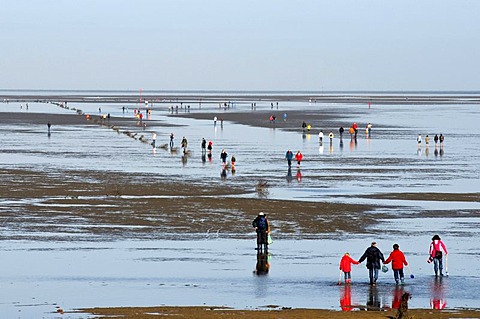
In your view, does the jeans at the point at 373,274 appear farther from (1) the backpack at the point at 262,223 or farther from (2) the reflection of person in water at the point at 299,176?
(2) the reflection of person in water at the point at 299,176

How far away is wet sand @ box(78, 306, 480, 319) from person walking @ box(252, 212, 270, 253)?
28.1ft

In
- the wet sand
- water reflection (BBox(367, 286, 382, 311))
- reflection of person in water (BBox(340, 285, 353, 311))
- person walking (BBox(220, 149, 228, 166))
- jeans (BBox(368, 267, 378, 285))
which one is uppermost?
person walking (BBox(220, 149, 228, 166))

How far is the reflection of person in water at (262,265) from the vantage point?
28.6 m

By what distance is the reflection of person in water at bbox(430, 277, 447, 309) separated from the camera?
2394cm

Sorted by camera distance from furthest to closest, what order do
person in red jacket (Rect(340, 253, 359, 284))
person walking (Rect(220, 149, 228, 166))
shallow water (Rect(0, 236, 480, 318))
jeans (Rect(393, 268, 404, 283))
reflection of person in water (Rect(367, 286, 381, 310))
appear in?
person walking (Rect(220, 149, 228, 166)) < jeans (Rect(393, 268, 404, 283)) < person in red jacket (Rect(340, 253, 359, 284)) < shallow water (Rect(0, 236, 480, 318)) < reflection of person in water (Rect(367, 286, 381, 310))

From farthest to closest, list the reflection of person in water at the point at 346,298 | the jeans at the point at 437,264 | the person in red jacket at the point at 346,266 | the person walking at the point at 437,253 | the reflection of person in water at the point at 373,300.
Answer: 1. the jeans at the point at 437,264
2. the person walking at the point at 437,253
3. the person in red jacket at the point at 346,266
4. the reflection of person in water at the point at 373,300
5. the reflection of person in water at the point at 346,298

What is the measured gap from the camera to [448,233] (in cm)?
3641

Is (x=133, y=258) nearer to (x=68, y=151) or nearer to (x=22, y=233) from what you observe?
(x=22, y=233)

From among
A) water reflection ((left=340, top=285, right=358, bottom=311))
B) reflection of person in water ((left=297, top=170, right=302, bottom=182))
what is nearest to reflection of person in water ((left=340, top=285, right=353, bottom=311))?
water reflection ((left=340, top=285, right=358, bottom=311))

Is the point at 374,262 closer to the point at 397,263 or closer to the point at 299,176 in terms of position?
the point at 397,263

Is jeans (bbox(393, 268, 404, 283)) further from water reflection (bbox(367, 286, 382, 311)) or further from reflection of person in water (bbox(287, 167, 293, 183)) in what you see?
reflection of person in water (bbox(287, 167, 293, 183))

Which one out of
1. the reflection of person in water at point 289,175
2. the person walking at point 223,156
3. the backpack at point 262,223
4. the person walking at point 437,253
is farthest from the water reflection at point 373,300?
the person walking at point 223,156

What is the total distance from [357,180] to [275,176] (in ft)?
15.9

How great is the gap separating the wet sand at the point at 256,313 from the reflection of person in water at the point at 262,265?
5.56 meters
